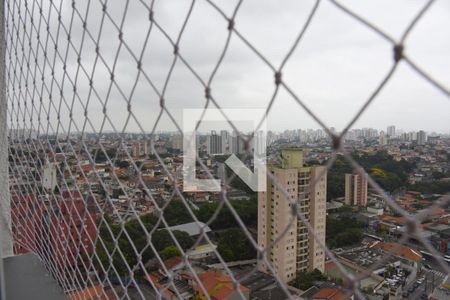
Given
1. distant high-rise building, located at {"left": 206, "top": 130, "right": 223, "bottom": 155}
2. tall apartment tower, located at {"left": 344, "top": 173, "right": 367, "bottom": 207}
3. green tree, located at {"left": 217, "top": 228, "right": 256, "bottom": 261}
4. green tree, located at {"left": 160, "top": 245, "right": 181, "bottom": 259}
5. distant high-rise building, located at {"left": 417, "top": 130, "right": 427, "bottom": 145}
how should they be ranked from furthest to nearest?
tall apartment tower, located at {"left": 344, "top": 173, "right": 367, "bottom": 207} → green tree, located at {"left": 217, "top": 228, "right": 256, "bottom": 261} → green tree, located at {"left": 160, "top": 245, "right": 181, "bottom": 259} → distant high-rise building, located at {"left": 417, "top": 130, "right": 427, "bottom": 145} → distant high-rise building, located at {"left": 206, "top": 130, "right": 223, "bottom": 155}

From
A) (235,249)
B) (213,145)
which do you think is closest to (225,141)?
(213,145)

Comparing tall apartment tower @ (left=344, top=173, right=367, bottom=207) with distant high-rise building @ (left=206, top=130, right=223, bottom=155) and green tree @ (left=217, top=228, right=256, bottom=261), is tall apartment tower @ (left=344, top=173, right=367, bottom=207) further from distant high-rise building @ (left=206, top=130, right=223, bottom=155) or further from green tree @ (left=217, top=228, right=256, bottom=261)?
distant high-rise building @ (left=206, top=130, right=223, bottom=155)

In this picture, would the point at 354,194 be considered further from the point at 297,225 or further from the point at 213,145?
the point at 213,145

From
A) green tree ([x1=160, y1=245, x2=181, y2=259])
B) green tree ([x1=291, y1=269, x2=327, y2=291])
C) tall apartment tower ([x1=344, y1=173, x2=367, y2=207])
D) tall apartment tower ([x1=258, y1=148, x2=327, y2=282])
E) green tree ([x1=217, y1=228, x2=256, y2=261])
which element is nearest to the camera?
tall apartment tower ([x1=258, y1=148, x2=327, y2=282])

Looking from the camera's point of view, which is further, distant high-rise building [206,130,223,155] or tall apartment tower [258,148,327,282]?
tall apartment tower [258,148,327,282]

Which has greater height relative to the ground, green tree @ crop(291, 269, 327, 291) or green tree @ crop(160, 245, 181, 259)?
green tree @ crop(160, 245, 181, 259)

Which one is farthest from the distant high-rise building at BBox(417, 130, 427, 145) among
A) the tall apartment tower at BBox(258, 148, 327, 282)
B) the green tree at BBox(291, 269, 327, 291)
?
the green tree at BBox(291, 269, 327, 291)

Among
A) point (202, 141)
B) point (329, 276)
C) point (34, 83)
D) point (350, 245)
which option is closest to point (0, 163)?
point (34, 83)

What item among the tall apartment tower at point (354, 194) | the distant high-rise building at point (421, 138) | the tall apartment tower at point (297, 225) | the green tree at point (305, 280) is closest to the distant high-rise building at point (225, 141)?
the distant high-rise building at point (421, 138)
